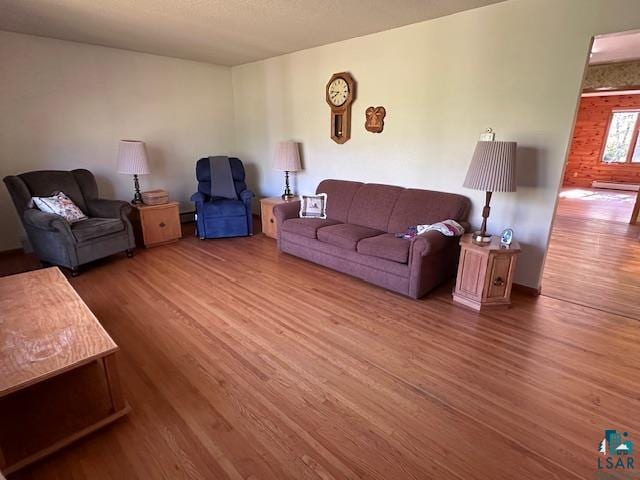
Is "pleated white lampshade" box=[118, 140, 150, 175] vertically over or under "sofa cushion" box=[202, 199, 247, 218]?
over

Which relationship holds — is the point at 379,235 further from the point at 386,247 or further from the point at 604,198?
the point at 604,198

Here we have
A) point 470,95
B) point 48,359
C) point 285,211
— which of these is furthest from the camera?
point 285,211

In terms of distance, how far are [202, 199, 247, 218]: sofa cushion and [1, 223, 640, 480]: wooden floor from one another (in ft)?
5.01

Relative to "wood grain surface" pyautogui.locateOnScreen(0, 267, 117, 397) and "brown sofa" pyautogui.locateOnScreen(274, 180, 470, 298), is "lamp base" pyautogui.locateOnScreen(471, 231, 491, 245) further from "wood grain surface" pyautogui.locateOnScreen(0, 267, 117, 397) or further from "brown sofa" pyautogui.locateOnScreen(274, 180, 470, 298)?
"wood grain surface" pyautogui.locateOnScreen(0, 267, 117, 397)

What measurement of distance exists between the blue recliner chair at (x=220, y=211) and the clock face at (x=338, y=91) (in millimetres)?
1651

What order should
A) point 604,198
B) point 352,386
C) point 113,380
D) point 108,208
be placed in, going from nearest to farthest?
point 113,380
point 352,386
point 108,208
point 604,198

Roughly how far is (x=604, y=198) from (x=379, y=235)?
24.7 feet

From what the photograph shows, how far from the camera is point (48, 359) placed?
60.0 inches

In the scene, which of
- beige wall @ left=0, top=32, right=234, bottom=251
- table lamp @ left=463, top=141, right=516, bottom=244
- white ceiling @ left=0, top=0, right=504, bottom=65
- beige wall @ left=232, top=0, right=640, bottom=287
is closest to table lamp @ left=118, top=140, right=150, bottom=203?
beige wall @ left=0, top=32, right=234, bottom=251

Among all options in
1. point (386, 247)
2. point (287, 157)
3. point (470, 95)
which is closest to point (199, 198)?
point (287, 157)

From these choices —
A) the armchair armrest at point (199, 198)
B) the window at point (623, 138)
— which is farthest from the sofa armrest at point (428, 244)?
the window at point (623, 138)

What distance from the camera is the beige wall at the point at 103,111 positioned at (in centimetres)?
372

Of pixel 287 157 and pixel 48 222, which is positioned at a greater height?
pixel 287 157

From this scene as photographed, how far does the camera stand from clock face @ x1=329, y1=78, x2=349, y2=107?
390 cm
